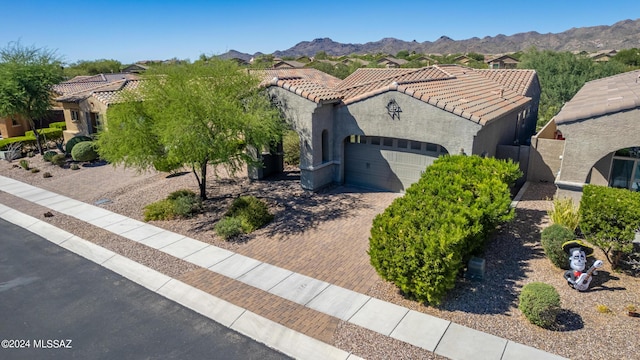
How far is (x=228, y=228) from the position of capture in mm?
13812

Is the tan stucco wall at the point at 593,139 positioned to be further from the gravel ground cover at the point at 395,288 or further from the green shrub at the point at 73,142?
the green shrub at the point at 73,142

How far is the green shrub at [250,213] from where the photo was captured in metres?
14.4

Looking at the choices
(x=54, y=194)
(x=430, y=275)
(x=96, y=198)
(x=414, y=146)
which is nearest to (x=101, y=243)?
(x=96, y=198)

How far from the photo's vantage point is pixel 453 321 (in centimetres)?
885

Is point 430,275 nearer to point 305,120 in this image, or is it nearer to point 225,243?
point 225,243

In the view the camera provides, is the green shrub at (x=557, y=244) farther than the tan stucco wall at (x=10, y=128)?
No

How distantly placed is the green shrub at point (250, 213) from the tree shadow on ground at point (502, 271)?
7244mm

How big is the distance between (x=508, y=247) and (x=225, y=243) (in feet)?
28.9

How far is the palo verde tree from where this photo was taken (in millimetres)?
14250

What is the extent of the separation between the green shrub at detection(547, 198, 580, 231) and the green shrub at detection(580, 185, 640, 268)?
1418 millimetres

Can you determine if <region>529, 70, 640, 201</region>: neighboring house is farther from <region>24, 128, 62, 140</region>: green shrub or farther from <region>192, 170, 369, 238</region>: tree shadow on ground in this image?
<region>24, 128, 62, 140</region>: green shrub

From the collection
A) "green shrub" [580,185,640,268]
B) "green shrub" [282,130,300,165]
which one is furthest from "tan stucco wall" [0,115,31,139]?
"green shrub" [580,185,640,268]

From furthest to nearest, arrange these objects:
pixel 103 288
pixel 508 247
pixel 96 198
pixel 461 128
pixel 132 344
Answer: pixel 96 198 → pixel 461 128 → pixel 508 247 → pixel 103 288 → pixel 132 344

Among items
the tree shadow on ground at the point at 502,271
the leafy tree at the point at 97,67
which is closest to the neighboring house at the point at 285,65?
the leafy tree at the point at 97,67
